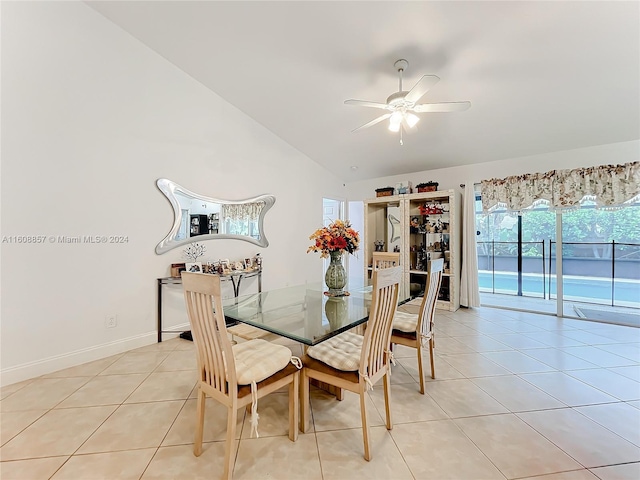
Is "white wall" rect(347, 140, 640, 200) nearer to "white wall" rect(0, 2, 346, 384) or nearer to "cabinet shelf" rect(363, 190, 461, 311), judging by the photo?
"cabinet shelf" rect(363, 190, 461, 311)

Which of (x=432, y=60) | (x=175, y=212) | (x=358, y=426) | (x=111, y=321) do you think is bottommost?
(x=358, y=426)

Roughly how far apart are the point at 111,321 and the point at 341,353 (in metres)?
2.53

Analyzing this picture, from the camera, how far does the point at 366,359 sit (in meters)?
1.57

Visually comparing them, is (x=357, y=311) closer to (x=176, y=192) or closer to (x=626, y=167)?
(x=176, y=192)

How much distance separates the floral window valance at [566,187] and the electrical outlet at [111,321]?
516 centimetres

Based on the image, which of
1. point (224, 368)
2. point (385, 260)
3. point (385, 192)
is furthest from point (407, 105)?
point (385, 192)

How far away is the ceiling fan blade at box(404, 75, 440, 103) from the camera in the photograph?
1.97 metres

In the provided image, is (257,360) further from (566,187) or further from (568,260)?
(568,260)

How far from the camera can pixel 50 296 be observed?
2469mm

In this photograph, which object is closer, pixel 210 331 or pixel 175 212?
pixel 210 331

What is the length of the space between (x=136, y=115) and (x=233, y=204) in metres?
1.48

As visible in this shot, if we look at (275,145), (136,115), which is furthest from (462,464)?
(275,145)

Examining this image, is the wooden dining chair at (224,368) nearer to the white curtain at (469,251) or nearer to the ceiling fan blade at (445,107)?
the ceiling fan blade at (445,107)

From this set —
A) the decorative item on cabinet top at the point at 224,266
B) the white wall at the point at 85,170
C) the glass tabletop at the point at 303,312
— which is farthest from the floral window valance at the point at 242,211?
the glass tabletop at the point at 303,312
